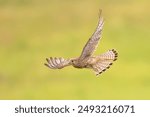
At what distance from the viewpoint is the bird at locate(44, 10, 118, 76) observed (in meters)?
3.13

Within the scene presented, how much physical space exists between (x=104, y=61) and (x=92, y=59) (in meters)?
0.07

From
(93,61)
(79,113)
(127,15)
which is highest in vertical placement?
(127,15)

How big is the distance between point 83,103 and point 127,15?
1.78ft

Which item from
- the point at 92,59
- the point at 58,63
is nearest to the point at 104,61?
the point at 92,59

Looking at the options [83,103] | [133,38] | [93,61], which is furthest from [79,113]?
[133,38]

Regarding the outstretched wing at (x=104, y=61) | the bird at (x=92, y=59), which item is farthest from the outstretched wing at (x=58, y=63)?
the outstretched wing at (x=104, y=61)

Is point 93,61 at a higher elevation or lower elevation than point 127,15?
lower

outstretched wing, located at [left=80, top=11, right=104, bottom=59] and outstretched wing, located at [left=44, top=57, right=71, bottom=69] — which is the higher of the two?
outstretched wing, located at [left=80, top=11, right=104, bottom=59]

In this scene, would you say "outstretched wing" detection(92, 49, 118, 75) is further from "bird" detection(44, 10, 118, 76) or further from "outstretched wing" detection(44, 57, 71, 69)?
"outstretched wing" detection(44, 57, 71, 69)

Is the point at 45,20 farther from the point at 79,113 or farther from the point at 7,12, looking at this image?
the point at 79,113

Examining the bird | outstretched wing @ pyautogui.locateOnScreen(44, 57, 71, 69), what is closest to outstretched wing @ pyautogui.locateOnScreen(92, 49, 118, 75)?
the bird

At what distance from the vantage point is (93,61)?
3.13 metres

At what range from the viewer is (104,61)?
313 cm

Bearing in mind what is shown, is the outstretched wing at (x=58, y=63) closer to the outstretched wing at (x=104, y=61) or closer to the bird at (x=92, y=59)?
the bird at (x=92, y=59)
